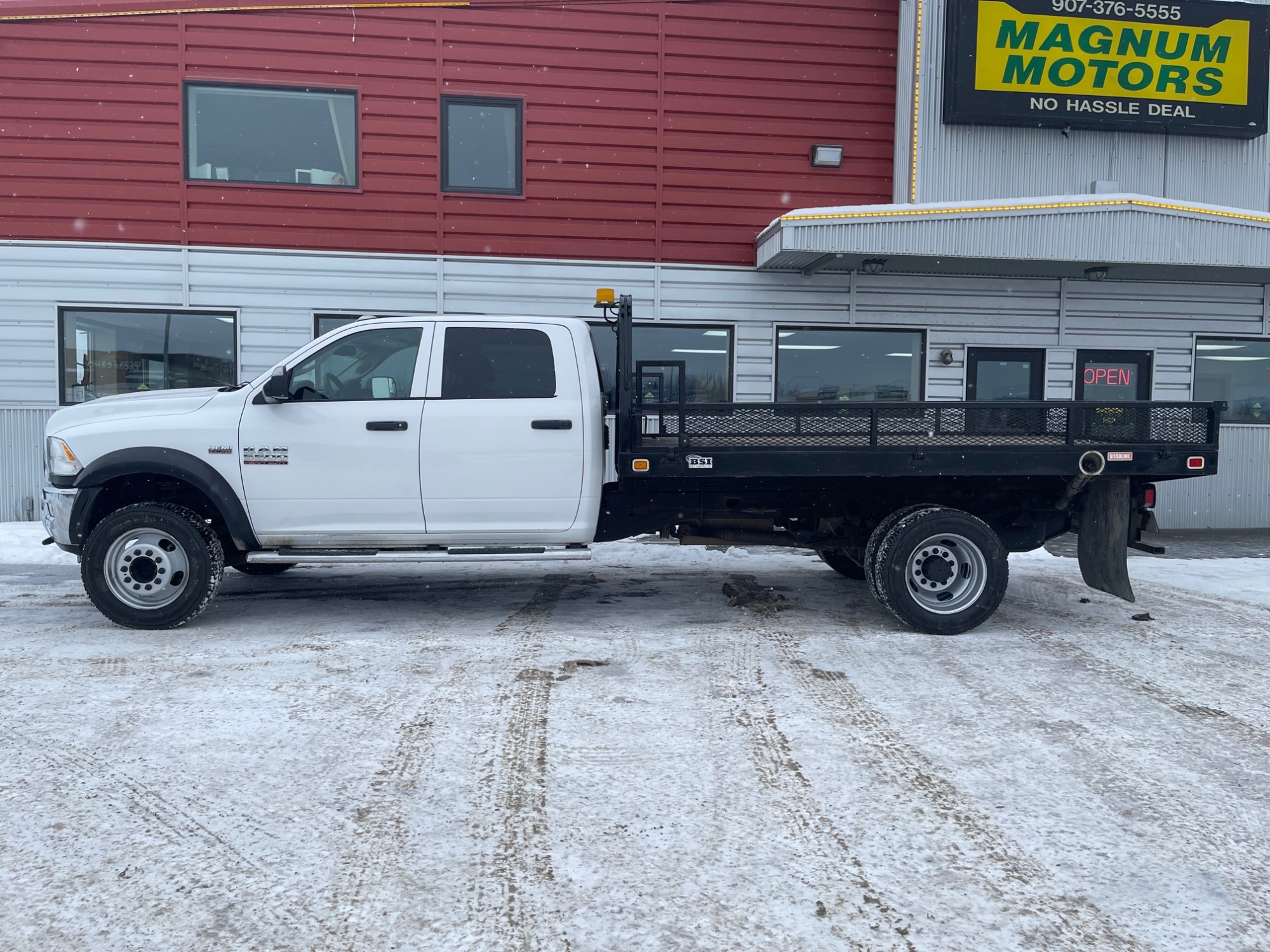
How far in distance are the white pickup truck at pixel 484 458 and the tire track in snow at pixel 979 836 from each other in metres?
1.60

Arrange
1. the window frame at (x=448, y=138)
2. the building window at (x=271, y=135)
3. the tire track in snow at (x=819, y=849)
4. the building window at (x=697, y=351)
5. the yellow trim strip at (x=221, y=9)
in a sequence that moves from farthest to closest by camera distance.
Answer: the building window at (x=697, y=351) < the window frame at (x=448, y=138) < the building window at (x=271, y=135) < the yellow trim strip at (x=221, y=9) < the tire track in snow at (x=819, y=849)

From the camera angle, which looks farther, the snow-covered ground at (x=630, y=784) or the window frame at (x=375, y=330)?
the window frame at (x=375, y=330)

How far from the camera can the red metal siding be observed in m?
10.7

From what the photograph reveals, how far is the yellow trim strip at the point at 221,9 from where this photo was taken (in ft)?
34.4

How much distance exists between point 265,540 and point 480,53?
290 inches

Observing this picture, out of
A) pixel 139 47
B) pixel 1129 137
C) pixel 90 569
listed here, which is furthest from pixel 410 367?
pixel 1129 137

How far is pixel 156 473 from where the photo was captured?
591cm

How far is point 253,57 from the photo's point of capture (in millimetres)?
10750

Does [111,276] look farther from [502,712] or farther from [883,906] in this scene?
[883,906]

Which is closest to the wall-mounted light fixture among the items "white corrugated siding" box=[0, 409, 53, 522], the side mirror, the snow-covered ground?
the snow-covered ground

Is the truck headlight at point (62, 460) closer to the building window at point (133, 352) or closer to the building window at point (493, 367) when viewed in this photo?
the building window at point (493, 367)

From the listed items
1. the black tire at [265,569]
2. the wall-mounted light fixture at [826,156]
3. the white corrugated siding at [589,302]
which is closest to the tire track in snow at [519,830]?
the black tire at [265,569]

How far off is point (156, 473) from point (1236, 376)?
41.9 feet

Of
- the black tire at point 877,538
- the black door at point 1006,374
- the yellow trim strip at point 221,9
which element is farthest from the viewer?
the black door at point 1006,374
